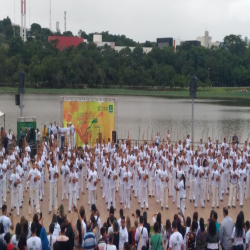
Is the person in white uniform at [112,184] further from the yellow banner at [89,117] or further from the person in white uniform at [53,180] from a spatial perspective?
the yellow banner at [89,117]

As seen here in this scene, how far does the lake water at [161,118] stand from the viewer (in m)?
36.7

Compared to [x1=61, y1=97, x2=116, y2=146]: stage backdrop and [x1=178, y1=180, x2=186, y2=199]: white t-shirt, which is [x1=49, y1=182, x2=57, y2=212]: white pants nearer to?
[x1=178, y1=180, x2=186, y2=199]: white t-shirt

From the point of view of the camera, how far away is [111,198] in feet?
48.3

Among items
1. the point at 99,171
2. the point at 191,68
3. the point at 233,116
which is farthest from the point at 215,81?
the point at 99,171

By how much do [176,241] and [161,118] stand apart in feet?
127

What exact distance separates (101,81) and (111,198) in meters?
68.6

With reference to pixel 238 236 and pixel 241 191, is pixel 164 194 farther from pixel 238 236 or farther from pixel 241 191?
pixel 238 236

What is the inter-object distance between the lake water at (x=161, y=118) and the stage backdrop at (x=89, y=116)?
7877 mm

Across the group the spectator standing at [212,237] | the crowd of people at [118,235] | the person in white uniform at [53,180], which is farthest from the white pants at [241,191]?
the spectator standing at [212,237]

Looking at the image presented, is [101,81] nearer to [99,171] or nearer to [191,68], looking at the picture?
[191,68]

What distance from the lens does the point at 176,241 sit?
8703 millimetres

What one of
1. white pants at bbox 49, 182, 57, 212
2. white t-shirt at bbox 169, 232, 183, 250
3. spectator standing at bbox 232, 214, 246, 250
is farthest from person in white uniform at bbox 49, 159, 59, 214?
spectator standing at bbox 232, 214, 246, 250

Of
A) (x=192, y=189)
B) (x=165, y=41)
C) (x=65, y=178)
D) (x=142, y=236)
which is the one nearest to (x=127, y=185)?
(x=65, y=178)

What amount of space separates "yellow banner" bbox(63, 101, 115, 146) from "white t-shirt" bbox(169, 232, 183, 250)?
14.9 metres
